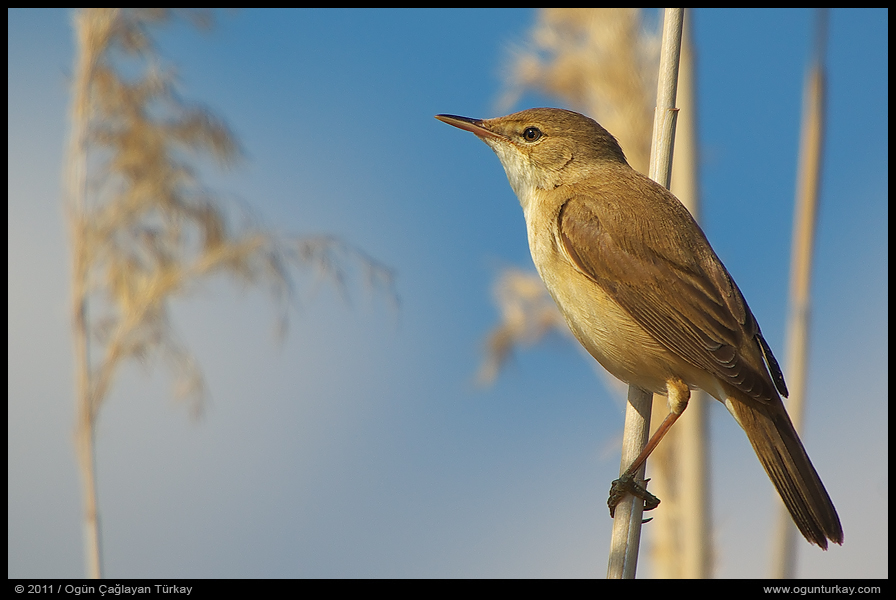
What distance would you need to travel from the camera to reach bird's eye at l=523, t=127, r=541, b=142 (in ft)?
11.7

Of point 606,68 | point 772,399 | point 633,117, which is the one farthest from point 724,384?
point 606,68

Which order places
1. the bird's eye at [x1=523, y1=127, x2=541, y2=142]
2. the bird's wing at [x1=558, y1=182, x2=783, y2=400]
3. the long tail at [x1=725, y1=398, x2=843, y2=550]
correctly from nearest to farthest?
1. the long tail at [x1=725, y1=398, x2=843, y2=550]
2. the bird's wing at [x1=558, y1=182, x2=783, y2=400]
3. the bird's eye at [x1=523, y1=127, x2=541, y2=142]

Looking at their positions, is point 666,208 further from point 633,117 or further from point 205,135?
point 205,135

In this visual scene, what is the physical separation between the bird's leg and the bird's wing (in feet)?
0.39

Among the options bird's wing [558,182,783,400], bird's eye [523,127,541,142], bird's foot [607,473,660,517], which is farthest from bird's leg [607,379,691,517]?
bird's eye [523,127,541,142]

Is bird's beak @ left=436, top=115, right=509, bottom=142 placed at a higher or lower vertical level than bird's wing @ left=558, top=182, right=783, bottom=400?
A: higher

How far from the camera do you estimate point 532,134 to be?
11.7ft

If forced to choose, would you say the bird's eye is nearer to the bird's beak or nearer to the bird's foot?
the bird's beak

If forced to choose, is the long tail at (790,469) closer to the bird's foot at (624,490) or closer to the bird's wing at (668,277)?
the bird's wing at (668,277)

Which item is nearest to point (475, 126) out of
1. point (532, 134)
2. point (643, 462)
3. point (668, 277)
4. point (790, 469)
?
point (532, 134)

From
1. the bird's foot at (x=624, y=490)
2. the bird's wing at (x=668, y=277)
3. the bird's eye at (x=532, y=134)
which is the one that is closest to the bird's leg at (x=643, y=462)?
the bird's foot at (x=624, y=490)

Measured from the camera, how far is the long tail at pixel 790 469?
270 centimetres

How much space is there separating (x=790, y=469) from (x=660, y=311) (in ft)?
2.09

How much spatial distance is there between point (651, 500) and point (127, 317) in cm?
228
